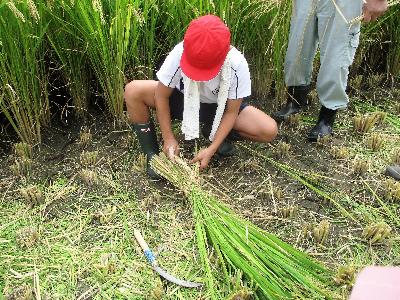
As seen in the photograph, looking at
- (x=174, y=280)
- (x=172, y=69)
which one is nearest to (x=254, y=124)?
(x=172, y=69)

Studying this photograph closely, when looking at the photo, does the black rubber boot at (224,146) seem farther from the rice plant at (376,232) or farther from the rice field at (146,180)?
the rice plant at (376,232)

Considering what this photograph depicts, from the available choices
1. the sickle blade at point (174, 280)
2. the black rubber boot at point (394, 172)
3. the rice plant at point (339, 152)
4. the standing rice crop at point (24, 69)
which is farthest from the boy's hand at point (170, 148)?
the black rubber boot at point (394, 172)

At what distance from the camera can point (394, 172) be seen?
2.32m

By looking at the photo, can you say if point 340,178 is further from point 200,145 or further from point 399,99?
point 399,99

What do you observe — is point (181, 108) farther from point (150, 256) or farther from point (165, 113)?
point (150, 256)

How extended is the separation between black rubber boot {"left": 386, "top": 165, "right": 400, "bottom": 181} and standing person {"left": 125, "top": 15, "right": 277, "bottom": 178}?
1.84 feet

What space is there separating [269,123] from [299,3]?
0.59m

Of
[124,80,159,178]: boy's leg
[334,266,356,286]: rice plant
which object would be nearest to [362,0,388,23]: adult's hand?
[124,80,159,178]: boy's leg

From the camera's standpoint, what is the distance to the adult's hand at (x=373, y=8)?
2215 mm

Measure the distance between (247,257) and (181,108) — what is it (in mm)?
784

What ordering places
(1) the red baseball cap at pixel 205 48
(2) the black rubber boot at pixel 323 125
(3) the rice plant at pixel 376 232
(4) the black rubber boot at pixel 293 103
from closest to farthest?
(1) the red baseball cap at pixel 205 48 → (3) the rice plant at pixel 376 232 → (2) the black rubber boot at pixel 323 125 → (4) the black rubber boot at pixel 293 103

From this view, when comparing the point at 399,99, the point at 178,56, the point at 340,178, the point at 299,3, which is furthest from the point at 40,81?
the point at 399,99

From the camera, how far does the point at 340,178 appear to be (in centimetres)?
232

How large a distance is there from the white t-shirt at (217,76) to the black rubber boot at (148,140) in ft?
0.90
